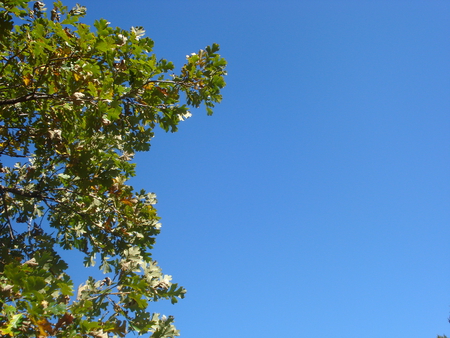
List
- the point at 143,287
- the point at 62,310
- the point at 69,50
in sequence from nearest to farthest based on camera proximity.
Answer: the point at 62,310 < the point at 143,287 < the point at 69,50

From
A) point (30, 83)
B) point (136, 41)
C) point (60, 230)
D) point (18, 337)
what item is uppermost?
point (136, 41)

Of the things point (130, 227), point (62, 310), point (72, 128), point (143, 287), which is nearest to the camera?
point (62, 310)

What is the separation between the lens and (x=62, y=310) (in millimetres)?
3908

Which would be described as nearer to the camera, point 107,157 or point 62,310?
point 62,310

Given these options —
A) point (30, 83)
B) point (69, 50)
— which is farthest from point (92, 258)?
Result: point (69, 50)

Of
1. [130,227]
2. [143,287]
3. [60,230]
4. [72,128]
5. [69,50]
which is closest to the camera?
[143,287]

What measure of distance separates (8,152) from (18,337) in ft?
12.7

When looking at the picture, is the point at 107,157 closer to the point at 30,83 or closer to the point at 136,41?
the point at 30,83

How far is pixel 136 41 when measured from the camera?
19.0ft

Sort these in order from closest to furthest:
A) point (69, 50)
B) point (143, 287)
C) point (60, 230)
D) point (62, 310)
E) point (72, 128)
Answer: point (62, 310) < point (143, 287) < point (69, 50) < point (72, 128) < point (60, 230)

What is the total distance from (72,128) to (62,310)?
9.37 feet

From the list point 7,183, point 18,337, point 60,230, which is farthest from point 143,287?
point 7,183

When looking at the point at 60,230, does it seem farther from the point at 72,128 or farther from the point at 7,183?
the point at 72,128

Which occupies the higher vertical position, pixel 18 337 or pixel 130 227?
pixel 130 227
